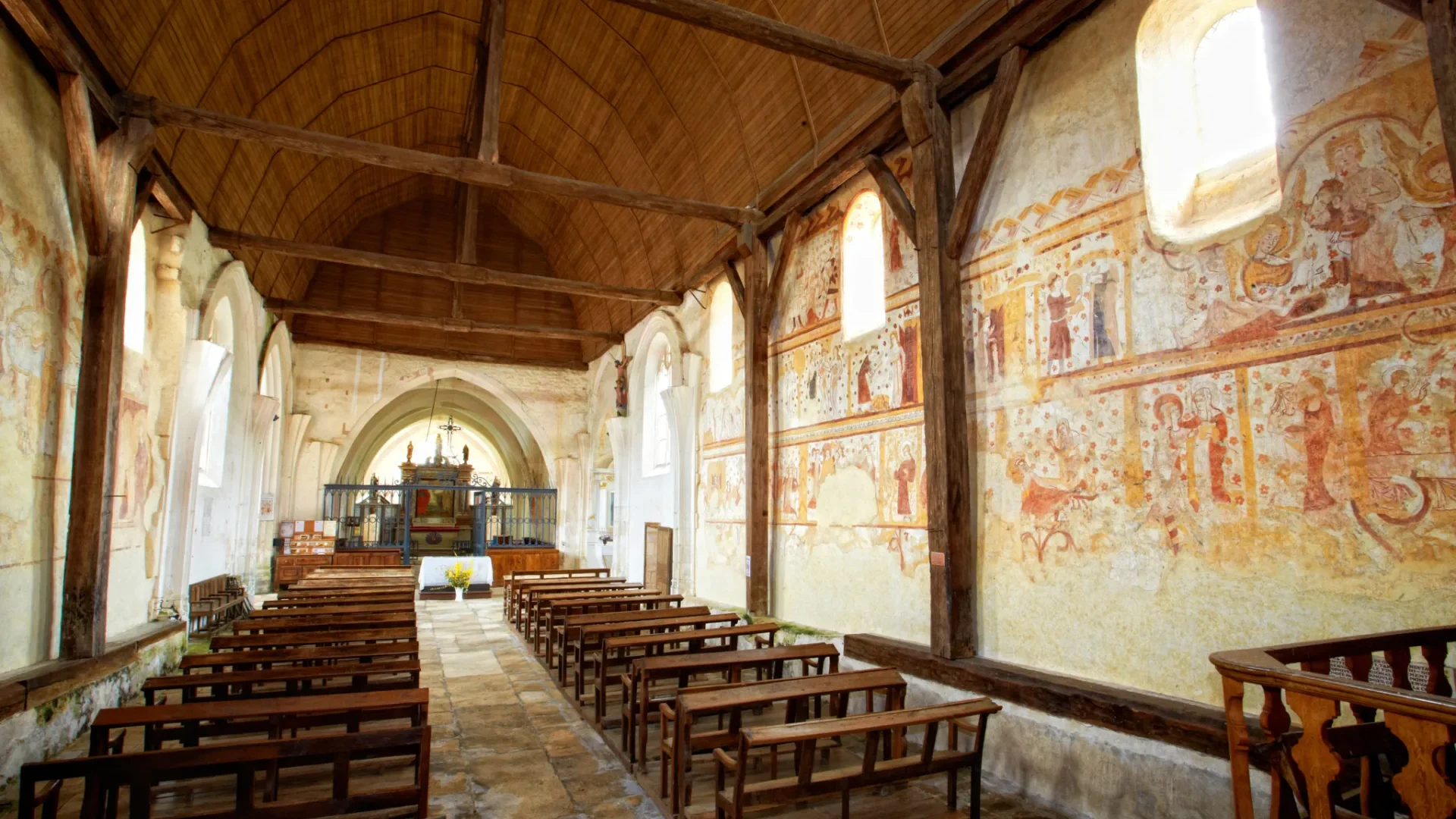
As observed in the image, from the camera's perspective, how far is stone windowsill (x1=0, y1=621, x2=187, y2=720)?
17.0ft

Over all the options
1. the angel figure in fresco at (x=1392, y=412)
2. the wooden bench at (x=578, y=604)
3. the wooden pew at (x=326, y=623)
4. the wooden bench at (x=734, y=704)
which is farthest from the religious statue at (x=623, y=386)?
the angel figure in fresco at (x=1392, y=412)

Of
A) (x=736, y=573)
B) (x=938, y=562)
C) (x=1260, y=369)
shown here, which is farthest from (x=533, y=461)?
(x=1260, y=369)

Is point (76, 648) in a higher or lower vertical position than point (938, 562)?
lower

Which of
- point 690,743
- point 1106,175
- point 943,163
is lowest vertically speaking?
point 690,743

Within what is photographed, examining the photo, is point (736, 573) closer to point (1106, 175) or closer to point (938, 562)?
point (938, 562)

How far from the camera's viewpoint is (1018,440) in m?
6.00

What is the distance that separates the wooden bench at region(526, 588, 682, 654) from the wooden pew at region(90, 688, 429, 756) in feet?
13.4

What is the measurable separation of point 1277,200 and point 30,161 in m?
8.28

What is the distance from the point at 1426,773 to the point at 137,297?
10207 mm

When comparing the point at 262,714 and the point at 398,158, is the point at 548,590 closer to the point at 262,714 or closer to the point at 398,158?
the point at 398,158

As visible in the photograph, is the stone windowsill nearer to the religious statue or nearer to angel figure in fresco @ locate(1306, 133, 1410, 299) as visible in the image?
angel figure in fresco @ locate(1306, 133, 1410, 299)

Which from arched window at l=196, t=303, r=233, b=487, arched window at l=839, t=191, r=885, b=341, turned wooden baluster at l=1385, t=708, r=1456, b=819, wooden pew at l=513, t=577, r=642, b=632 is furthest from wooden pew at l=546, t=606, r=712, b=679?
arched window at l=196, t=303, r=233, b=487

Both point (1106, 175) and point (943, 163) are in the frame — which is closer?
point (1106, 175)

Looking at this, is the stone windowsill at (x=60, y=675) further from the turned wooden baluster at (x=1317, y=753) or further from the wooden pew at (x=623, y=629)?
the turned wooden baluster at (x=1317, y=753)
